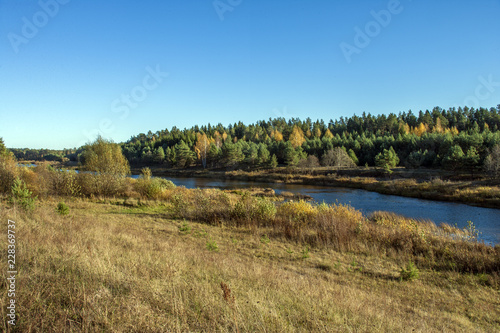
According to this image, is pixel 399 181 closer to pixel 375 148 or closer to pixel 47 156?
pixel 375 148

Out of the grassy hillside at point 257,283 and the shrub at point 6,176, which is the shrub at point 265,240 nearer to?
the grassy hillside at point 257,283

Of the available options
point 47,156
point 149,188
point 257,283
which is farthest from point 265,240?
point 47,156

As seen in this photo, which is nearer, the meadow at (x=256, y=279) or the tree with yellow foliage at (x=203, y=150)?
the meadow at (x=256, y=279)

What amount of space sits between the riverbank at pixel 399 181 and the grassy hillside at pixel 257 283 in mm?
25893

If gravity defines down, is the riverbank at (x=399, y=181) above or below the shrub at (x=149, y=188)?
below

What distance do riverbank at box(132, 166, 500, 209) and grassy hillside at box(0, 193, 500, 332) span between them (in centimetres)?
2589

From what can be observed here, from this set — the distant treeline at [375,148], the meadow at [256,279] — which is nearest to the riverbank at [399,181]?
the distant treeline at [375,148]

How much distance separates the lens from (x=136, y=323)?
341 cm

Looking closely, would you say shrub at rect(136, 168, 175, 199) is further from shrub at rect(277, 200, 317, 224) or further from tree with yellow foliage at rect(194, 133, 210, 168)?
tree with yellow foliage at rect(194, 133, 210, 168)

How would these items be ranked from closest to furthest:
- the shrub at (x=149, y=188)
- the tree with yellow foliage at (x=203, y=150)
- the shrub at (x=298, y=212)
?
the shrub at (x=298, y=212)
the shrub at (x=149, y=188)
the tree with yellow foliage at (x=203, y=150)

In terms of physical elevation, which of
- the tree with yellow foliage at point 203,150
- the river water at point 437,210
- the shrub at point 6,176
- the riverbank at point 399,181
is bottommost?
the river water at point 437,210

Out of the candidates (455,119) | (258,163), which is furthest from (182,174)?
(455,119)

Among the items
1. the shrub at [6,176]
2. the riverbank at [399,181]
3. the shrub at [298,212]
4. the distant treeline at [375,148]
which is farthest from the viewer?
the distant treeline at [375,148]

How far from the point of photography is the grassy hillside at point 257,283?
12.0ft
